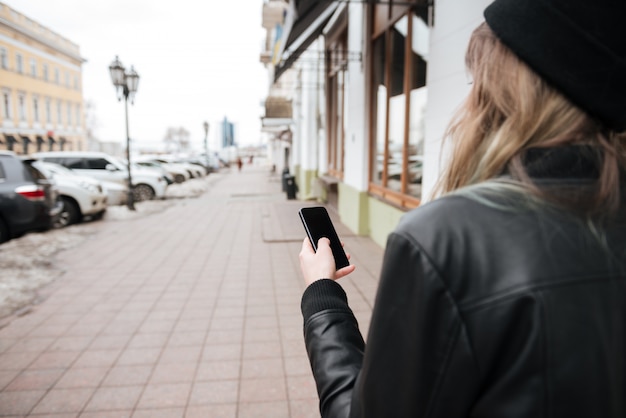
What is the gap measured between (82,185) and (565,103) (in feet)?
38.0

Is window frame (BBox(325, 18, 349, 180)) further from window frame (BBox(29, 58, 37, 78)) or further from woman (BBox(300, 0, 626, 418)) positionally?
window frame (BBox(29, 58, 37, 78))

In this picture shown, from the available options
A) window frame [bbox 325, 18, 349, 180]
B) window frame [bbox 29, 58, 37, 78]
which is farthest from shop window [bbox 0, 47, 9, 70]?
window frame [bbox 325, 18, 349, 180]

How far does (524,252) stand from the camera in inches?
28.8

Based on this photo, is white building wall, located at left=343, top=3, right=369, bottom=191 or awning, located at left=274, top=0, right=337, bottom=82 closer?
awning, located at left=274, top=0, right=337, bottom=82

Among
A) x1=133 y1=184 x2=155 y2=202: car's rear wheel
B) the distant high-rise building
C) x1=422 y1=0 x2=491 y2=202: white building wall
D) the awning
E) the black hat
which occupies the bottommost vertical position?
x1=133 y1=184 x2=155 y2=202: car's rear wheel

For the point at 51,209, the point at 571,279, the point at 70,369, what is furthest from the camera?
the point at 51,209

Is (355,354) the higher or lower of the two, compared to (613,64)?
lower

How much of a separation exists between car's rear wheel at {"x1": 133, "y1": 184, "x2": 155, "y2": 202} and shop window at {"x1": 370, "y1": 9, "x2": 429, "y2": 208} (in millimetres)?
10447

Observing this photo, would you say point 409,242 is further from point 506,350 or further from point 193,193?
point 193,193

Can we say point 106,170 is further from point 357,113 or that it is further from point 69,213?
point 357,113

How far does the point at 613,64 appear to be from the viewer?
0.78 metres

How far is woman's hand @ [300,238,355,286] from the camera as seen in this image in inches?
52.8

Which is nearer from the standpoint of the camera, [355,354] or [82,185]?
[355,354]

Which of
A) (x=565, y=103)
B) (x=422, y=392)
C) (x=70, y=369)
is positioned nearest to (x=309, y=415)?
(x=70, y=369)
